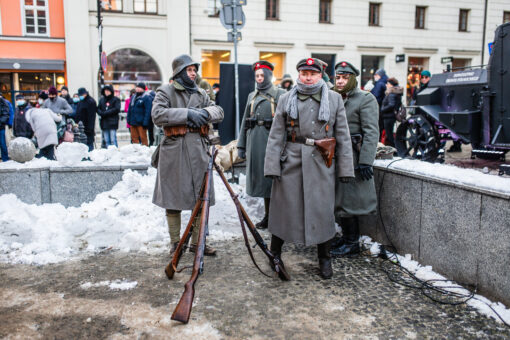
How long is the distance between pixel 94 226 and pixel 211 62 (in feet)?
55.2

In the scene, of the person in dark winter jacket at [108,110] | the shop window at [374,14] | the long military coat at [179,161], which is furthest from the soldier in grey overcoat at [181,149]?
the shop window at [374,14]

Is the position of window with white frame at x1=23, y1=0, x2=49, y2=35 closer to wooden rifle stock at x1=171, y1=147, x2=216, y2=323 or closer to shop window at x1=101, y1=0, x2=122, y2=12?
shop window at x1=101, y1=0, x2=122, y2=12

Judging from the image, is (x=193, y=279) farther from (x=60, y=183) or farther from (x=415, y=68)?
(x=415, y=68)

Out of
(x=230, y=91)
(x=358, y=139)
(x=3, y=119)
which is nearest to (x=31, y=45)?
(x=3, y=119)

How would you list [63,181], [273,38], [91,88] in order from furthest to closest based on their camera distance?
[273,38], [91,88], [63,181]

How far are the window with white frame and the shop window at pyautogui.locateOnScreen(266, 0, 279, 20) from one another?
9.84 metres

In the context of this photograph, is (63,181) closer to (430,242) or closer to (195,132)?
(195,132)

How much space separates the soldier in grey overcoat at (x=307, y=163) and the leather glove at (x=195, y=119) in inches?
28.5

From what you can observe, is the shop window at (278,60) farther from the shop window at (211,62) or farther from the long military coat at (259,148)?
the long military coat at (259,148)

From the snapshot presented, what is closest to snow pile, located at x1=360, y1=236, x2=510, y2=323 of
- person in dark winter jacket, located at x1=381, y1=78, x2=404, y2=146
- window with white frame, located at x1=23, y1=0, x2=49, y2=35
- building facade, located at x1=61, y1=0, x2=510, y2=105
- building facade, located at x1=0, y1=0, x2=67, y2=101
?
person in dark winter jacket, located at x1=381, y1=78, x2=404, y2=146

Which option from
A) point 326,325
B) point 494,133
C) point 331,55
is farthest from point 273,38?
point 326,325

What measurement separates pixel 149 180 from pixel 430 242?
3852 mm

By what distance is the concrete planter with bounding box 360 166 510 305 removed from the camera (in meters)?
3.52

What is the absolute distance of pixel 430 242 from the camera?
428 centimetres
